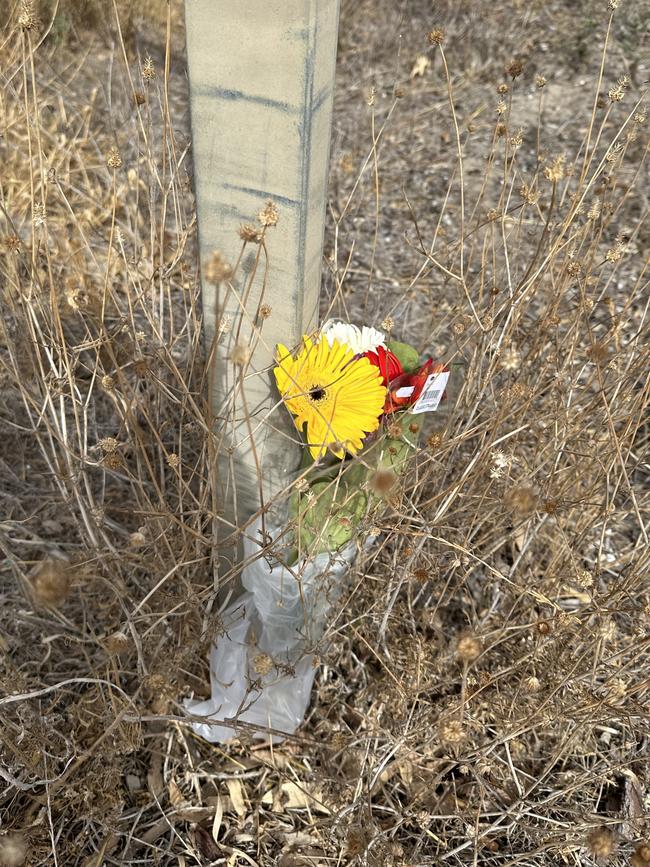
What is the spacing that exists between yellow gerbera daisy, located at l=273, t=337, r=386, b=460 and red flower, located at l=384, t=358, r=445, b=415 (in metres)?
0.04

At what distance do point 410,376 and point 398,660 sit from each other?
0.69 meters

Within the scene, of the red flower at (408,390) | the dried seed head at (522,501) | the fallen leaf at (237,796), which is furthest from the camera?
the fallen leaf at (237,796)

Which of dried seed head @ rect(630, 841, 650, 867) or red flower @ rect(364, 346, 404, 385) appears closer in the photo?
dried seed head @ rect(630, 841, 650, 867)

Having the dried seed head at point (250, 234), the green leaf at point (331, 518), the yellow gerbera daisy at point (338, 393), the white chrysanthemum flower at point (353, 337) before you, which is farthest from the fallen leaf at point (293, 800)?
the dried seed head at point (250, 234)

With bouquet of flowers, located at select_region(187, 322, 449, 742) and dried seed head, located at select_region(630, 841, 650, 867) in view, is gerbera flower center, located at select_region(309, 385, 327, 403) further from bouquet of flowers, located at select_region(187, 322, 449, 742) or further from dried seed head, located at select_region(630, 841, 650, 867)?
dried seed head, located at select_region(630, 841, 650, 867)

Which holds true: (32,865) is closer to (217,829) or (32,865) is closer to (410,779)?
(217,829)

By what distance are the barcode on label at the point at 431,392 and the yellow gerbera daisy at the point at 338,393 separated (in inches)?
2.4

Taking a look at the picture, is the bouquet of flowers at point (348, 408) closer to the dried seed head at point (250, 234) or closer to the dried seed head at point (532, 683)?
the dried seed head at point (250, 234)

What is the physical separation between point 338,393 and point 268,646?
2.17ft

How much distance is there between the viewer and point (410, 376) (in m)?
1.26

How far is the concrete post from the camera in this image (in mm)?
840

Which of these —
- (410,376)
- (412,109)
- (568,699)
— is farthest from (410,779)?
(412,109)

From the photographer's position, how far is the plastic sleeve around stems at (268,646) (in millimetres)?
1398

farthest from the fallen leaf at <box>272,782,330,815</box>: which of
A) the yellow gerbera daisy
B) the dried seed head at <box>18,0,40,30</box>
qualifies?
the dried seed head at <box>18,0,40,30</box>
